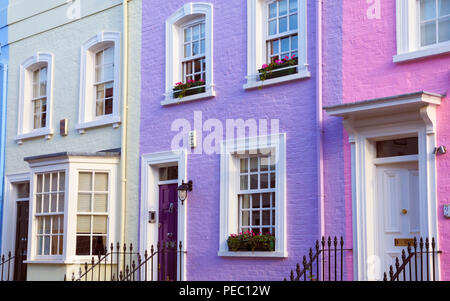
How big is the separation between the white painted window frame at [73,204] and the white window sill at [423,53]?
21.7ft

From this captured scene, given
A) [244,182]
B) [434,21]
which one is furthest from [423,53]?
[244,182]

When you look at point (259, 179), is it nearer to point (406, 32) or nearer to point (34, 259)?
point (406, 32)

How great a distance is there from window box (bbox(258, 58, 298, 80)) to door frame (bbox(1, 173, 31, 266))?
7.15 metres

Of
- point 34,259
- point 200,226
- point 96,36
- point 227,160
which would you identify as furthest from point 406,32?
point 34,259

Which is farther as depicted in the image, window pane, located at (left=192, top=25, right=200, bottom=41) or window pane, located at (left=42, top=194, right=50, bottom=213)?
window pane, located at (left=42, top=194, right=50, bottom=213)

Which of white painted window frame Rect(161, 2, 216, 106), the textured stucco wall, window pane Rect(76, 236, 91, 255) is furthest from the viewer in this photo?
window pane Rect(76, 236, 91, 255)

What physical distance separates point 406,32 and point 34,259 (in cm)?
894

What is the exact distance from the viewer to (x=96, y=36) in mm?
16625

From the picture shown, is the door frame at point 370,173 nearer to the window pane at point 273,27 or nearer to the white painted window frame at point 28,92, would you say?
the window pane at point 273,27

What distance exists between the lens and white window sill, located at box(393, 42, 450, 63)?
11062 millimetres

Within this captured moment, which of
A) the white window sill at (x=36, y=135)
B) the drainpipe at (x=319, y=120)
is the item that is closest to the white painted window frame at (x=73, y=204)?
the white window sill at (x=36, y=135)

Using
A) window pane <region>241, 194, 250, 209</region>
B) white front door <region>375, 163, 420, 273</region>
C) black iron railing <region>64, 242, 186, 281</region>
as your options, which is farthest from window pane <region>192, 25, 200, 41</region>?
white front door <region>375, 163, 420, 273</region>

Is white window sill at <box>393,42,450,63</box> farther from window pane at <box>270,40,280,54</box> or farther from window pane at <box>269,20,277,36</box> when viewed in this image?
window pane at <box>269,20,277,36</box>

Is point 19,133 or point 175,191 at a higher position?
point 19,133
